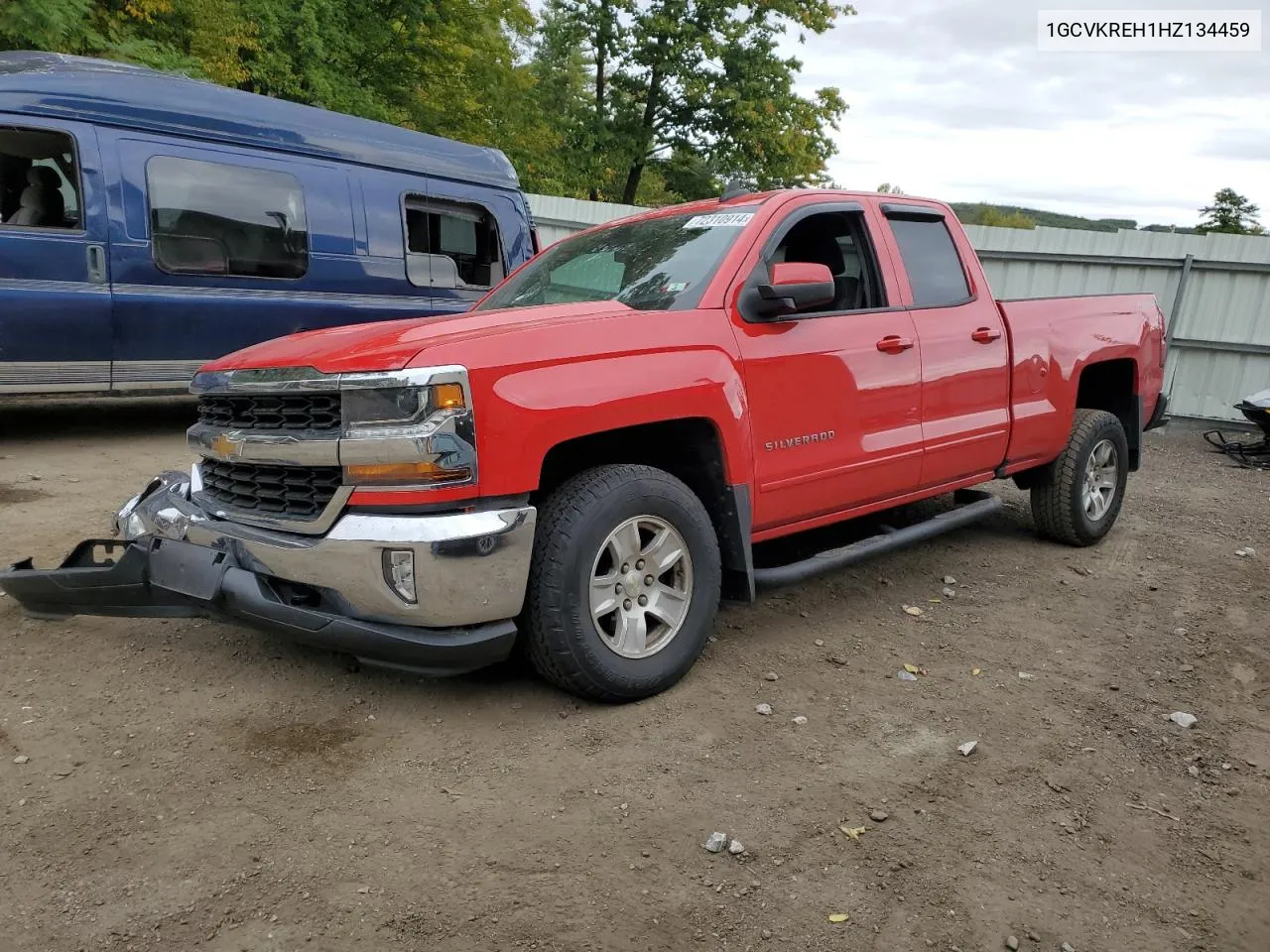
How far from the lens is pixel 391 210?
820 centimetres

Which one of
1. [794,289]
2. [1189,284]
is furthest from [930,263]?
[1189,284]

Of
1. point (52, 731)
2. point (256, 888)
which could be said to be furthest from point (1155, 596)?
point (52, 731)

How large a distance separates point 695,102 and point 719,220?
23.1 meters

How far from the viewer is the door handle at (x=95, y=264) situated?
6.70m

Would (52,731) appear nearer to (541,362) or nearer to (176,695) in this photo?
(176,695)

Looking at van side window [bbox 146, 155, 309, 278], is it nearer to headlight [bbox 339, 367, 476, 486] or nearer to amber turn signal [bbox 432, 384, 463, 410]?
headlight [bbox 339, 367, 476, 486]

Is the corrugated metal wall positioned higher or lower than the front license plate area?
higher

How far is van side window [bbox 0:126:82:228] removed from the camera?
6543 millimetres

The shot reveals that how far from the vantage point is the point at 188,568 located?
3109mm

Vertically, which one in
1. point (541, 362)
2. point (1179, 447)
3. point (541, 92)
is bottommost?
point (1179, 447)

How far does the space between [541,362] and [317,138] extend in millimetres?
5769

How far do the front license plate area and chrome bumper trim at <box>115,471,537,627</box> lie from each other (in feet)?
0.36

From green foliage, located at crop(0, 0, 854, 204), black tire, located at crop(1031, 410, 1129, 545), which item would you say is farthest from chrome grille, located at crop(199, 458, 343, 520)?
green foliage, located at crop(0, 0, 854, 204)

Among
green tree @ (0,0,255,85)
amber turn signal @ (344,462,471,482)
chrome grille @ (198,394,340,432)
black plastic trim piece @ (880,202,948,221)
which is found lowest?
amber turn signal @ (344,462,471,482)
